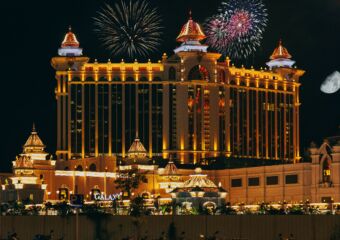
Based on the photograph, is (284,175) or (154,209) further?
(284,175)

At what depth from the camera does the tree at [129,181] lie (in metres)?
122

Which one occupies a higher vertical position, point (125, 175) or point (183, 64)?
point (183, 64)

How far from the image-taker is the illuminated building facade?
157m

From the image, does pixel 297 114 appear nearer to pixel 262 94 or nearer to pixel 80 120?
pixel 262 94

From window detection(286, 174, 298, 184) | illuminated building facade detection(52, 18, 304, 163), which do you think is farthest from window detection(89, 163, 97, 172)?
window detection(286, 174, 298, 184)

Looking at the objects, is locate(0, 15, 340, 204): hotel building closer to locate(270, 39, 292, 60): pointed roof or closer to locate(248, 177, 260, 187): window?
locate(270, 39, 292, 60): pointed roof

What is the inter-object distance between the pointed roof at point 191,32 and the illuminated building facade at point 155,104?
0.44ft

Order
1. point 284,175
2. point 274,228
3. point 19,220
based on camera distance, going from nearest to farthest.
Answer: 1. point 274,228
2. point 19,220
3. point 284,175

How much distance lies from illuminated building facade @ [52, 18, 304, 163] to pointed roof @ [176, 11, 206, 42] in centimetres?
13

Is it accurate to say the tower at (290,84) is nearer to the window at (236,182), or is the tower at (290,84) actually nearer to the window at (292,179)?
the window at (236,182)

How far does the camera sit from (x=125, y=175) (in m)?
127

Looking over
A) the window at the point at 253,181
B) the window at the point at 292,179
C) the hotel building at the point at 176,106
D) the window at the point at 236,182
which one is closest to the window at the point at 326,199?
the window at the point at 292,179

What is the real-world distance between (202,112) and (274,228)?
280 ft

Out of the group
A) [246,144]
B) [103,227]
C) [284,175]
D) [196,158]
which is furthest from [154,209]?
[246,144]
